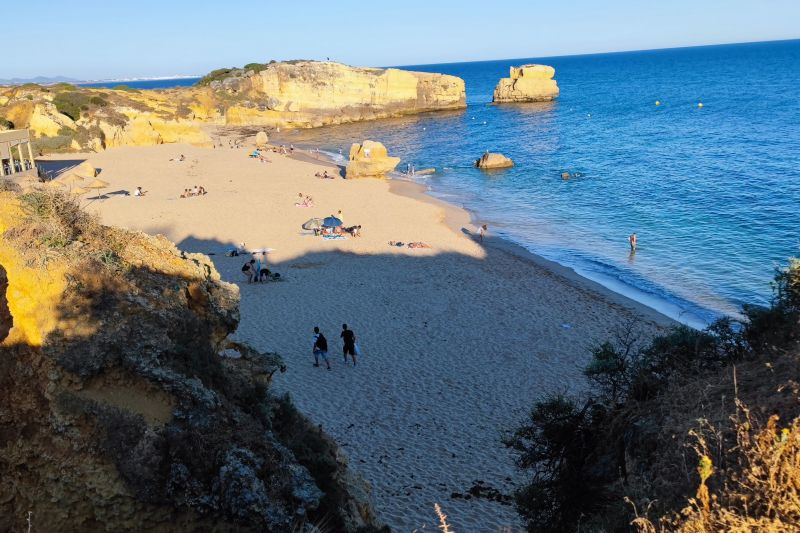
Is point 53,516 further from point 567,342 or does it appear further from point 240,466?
point 567,342

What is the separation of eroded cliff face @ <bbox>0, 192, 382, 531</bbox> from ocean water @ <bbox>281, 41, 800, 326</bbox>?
52.2ft

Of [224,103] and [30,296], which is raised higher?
[224,103]

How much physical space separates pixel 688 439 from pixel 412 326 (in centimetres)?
1192

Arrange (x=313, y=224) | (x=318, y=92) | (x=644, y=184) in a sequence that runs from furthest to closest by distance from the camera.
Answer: (x=318, y=92) → (x=644, y=184) → (x=313, y=224)

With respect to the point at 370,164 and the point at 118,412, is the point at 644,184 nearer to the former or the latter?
the point at 370,164

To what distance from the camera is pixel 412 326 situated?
16359 millimetres

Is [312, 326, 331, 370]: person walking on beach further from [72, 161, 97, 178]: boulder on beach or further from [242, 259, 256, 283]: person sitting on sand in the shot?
[72, 161, 97, 178]: boulder on beach

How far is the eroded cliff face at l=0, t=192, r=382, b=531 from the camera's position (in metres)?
4.42

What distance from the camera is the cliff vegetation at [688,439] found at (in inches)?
135

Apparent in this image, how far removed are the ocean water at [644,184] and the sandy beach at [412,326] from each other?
9.37 feet

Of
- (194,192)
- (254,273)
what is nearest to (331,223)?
(254,273)

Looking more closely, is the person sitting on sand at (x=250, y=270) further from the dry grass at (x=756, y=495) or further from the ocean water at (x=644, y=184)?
the dry grass at (x=756, y=495)

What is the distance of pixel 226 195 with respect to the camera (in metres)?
34.4

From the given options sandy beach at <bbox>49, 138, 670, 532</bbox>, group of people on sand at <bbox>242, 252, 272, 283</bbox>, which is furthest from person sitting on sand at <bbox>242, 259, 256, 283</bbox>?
sandy beach at <bbox>49, 138, 670, 532</bbox>
